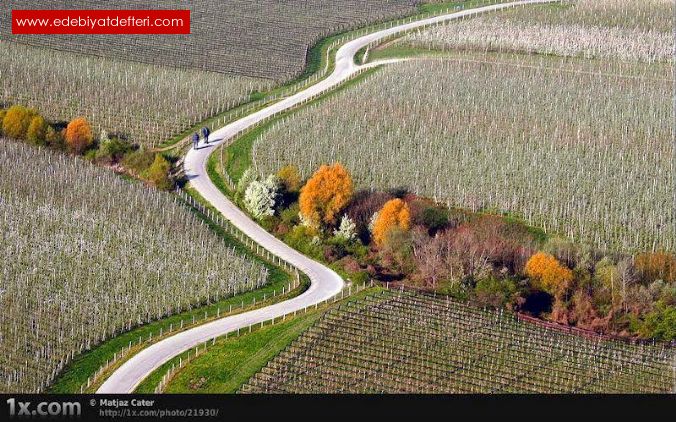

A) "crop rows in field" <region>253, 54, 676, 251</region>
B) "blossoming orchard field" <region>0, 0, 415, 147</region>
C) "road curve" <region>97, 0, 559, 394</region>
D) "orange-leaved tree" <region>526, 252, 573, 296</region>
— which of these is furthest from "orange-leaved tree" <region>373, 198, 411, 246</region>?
"blossoming orchard field" <region>0, 0, 415, 147</region>

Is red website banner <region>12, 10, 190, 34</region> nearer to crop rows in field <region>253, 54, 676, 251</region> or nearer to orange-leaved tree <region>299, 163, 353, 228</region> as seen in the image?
crop rows in field <region>253, 54, 676, 251</region>

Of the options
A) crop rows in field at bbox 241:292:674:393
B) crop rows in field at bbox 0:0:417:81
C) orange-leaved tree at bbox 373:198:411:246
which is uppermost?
crop rows in field at bbox 0:0:417:81

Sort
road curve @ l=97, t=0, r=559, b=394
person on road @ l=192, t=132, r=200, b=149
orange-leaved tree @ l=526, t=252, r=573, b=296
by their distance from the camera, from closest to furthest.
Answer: road curve @ l=97, t=0, r=559, b=394, orange-leaved tree @ l=526, t=252, r=573, b=296, person on road @ l=192, t=132, r=200, b=149

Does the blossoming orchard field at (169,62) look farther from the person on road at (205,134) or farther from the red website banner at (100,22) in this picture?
the person on road at (205,134)

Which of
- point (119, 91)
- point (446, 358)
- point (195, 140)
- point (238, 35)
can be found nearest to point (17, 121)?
point (119, 91)

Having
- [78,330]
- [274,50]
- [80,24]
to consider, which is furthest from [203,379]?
[80,24]

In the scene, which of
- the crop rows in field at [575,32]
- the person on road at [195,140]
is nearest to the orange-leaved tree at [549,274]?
the person on road at [195,140]

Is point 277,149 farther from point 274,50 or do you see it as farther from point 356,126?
point 274,50
